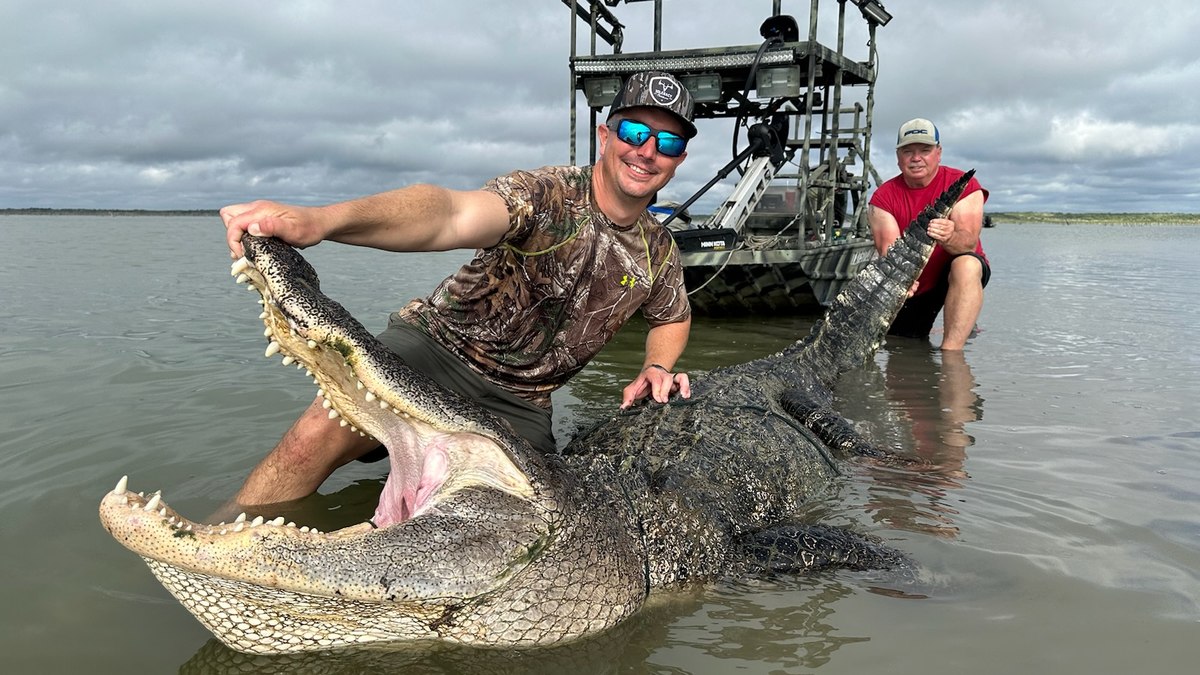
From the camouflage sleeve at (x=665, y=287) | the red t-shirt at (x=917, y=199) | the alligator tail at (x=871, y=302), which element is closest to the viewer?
the camouflage sleeve at (x=665, y=287)

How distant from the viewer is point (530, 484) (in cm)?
246

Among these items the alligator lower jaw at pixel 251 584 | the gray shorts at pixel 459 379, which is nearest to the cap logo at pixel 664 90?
the gray shorts at pixel 459 379

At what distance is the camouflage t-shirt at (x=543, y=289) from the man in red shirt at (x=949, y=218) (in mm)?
4127

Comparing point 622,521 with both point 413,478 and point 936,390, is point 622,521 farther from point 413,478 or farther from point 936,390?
point 936,390

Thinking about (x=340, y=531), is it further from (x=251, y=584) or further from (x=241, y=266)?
(x=241, y=266)

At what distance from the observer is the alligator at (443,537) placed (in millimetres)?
2053

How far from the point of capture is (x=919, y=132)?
7.13 metres

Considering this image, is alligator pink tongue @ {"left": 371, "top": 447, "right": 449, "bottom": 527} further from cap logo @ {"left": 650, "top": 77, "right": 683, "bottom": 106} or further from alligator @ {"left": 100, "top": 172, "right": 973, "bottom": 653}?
cap logo @ {"left": 650, "top": 77, "right": 683, "bottom": 106}

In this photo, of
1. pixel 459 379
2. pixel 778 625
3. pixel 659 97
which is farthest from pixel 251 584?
pixel 659 97

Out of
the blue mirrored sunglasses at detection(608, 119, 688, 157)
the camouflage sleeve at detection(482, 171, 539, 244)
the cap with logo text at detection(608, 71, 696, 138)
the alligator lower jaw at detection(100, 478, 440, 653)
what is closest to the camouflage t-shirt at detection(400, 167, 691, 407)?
the camouflage sleeve at detection(482, 171, 539, 244)

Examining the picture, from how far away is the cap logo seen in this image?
11.7 ft

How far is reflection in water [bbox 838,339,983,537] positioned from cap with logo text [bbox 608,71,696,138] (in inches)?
84.0

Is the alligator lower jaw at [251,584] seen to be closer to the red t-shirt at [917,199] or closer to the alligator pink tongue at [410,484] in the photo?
the alligator pink tongue at [410,484]

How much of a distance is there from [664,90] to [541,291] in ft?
3.61
